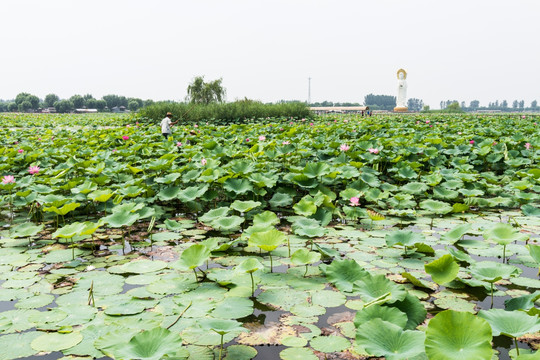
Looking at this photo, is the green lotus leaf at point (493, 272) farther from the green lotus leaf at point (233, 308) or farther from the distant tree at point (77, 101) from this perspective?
the distant tree at point (77, 101)

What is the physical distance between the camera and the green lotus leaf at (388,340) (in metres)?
1.31

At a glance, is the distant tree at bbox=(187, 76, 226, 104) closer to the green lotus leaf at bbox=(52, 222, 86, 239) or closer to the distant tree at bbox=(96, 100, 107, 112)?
the green lotus leaf at bbox=(52, 222, 86, 239)

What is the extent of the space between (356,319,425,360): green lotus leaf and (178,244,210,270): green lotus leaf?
1.04 meters

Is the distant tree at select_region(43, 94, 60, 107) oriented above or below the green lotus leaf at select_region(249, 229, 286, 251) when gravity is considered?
above

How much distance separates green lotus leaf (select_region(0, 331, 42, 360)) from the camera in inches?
61.9

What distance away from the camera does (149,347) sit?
1325mm

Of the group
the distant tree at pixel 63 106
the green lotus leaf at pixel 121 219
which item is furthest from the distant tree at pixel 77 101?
the green lotus leaf at pixel 121 219

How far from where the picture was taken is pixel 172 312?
6.23 ft

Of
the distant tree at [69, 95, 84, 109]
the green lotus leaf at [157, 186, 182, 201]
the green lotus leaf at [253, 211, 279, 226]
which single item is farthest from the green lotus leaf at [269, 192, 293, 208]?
the distant tree at [69, 95, 84, 109]

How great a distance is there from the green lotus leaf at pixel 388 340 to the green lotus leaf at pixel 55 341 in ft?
3.86

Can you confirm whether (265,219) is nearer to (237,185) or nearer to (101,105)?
(237,185)

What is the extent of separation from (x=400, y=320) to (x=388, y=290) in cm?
24

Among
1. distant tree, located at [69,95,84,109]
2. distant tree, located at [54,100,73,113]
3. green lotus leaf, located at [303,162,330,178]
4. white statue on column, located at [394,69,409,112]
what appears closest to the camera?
green lotus leaf, located at [303,162,330,178]

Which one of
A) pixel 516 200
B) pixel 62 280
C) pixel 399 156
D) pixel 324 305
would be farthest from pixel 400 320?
pixel 399 156
